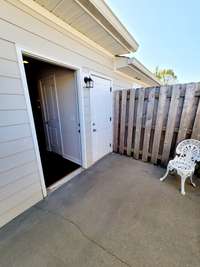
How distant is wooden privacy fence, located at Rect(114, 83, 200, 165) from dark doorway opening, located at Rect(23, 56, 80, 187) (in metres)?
1.72

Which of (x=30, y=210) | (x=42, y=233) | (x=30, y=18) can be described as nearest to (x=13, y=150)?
(x=30, y=210)

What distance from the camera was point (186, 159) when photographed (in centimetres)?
230

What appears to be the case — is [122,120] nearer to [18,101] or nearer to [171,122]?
[171,122]

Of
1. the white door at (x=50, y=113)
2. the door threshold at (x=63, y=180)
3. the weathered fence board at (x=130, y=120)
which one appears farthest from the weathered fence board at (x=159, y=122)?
the white door at (x=50, y=113)

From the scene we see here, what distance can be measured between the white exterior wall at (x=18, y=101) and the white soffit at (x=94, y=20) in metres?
0.20

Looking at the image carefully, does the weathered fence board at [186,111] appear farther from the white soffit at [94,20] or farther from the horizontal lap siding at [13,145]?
the horizontal lap siding at [13,145]

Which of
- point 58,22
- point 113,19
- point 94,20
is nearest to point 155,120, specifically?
point 113,19

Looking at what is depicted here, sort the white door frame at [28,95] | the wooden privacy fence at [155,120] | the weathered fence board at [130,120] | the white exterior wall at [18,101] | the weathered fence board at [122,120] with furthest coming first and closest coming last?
the weathered fence board at [122,120] → the weathered fence board at [130,120] → the wooden privacy fence at [155,120] → the white door frame at [28,95] → the white exterior wall at [18,101]

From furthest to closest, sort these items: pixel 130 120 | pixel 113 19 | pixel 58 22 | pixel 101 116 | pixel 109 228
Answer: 1. pixel 130 120
2. pixel 101 116
3. pixel 113 19
4. pixel 58 22
5. pixel 109 228

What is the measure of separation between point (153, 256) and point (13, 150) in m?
2.01

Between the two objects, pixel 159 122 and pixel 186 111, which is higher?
pixel 186 111

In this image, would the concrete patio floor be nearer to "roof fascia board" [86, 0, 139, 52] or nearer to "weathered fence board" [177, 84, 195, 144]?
"weathered fence board" [177, 84, 195, 144]

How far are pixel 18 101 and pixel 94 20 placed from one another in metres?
1.75

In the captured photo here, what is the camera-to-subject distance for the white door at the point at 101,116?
2836 millimetres
